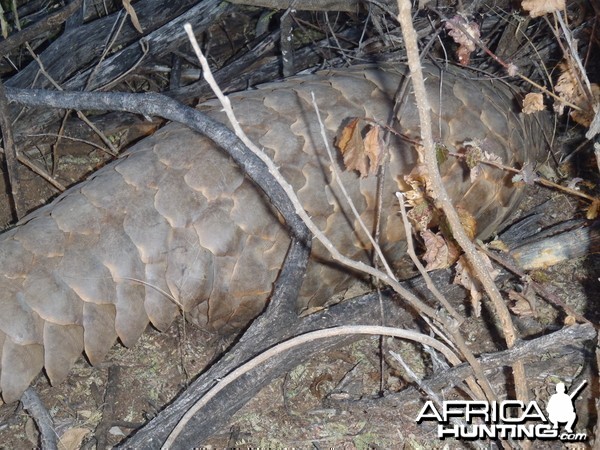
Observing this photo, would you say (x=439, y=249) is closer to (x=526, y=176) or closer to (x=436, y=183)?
(x=526, y=176)

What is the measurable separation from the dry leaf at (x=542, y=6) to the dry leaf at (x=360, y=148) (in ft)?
1.96

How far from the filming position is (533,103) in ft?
8.02

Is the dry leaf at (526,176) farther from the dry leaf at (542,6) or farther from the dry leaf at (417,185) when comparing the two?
the dry leaf at (542,6)

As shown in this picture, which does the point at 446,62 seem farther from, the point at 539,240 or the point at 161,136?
the point at 161,136

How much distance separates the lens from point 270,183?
1940mm

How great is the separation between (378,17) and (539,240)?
1113mm

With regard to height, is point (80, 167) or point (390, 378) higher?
point (80, 167)

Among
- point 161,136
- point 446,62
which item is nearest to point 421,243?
point 446,62

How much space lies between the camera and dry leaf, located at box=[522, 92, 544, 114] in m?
2.43

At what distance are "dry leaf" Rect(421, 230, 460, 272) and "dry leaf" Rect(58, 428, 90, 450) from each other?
1.09 m

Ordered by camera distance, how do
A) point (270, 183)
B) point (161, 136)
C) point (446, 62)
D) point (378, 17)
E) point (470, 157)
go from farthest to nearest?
point (378, 17) → point (446, 62) → point (161, 136) → point (470, 157) → point (270, 183)

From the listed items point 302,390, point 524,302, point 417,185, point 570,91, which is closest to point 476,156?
point 417,185

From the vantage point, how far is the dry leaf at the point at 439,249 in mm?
2125

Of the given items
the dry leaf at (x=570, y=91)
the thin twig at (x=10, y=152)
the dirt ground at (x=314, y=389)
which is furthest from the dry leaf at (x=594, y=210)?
the thin twig at (x=10, y=152)
